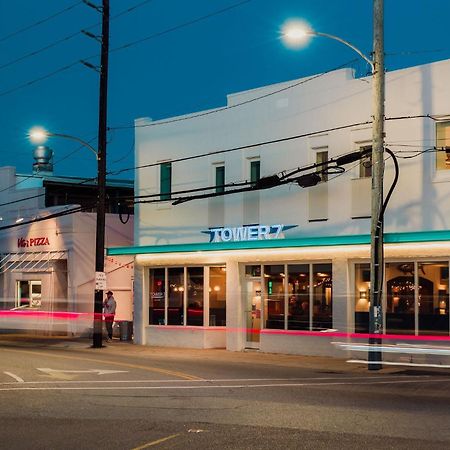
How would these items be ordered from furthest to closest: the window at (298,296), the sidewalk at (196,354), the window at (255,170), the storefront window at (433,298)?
the window at (255,170)
the window at (298,296)
the storefront window at (433,298)
the sidewalk at (196,354)

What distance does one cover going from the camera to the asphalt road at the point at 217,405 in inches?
388

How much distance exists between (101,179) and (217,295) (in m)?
5.54

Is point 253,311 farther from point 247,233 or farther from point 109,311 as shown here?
point 109,311

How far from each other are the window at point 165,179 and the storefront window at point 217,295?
11.2 ft

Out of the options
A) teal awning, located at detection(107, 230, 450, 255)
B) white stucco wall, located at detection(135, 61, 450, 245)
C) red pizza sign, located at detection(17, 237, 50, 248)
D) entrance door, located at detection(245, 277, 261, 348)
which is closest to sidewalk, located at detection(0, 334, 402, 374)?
entrance door, located at detection(245, 277, 261, 348)

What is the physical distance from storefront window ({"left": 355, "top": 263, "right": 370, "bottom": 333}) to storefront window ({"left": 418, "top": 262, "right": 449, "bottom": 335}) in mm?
1660

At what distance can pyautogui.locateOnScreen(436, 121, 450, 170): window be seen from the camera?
21.2 metres

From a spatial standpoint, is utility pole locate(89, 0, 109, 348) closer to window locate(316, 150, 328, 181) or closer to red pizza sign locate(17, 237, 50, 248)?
window locate(316, 150, 328, 181)

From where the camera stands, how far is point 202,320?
27.0 meters

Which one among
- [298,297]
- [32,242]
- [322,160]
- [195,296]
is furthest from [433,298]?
[32,242]

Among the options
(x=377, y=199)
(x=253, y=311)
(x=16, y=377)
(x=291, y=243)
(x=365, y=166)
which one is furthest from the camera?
(x=253, y=311)

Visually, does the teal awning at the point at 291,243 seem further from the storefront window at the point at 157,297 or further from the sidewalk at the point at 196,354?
the sidewalk at the point at 196,354

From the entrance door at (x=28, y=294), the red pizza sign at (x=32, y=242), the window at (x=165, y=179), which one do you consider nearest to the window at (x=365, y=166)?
the window at (x=165, y=179)

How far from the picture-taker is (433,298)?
69.8 feet
